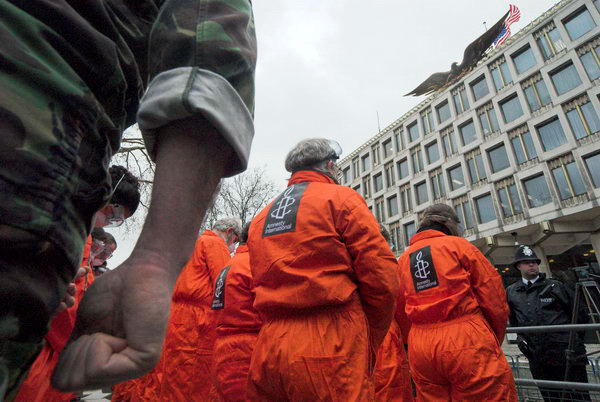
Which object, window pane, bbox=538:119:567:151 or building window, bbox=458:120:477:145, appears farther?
building window, bbox=458:120:477:145

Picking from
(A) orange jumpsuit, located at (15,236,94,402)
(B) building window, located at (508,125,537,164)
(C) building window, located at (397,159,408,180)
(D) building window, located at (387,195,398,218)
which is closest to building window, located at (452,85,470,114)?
(B) building window, located at (508,125,537,164)

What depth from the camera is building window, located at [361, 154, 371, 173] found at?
3812cm

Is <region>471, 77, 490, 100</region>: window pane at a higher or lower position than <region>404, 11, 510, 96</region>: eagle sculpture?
lower

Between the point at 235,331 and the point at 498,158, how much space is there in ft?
86.3

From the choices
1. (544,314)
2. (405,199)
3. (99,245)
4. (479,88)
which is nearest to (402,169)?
(405,199)

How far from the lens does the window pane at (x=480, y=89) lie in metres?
27.5

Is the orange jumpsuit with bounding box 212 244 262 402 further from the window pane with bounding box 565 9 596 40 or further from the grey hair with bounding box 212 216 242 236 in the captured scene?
the window pane with bounding box 565 9 596 40

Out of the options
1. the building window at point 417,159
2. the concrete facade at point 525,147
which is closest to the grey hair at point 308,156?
the concrete facade at point 525,147

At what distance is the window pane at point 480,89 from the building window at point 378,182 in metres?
11.3

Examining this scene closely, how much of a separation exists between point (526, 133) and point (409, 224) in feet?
38.2

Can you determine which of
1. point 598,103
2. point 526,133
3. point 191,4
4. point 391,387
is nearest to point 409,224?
point 526,133

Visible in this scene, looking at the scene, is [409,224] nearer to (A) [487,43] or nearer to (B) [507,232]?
(B) [507,232]

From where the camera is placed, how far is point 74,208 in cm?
55

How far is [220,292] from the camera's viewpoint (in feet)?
12.9
